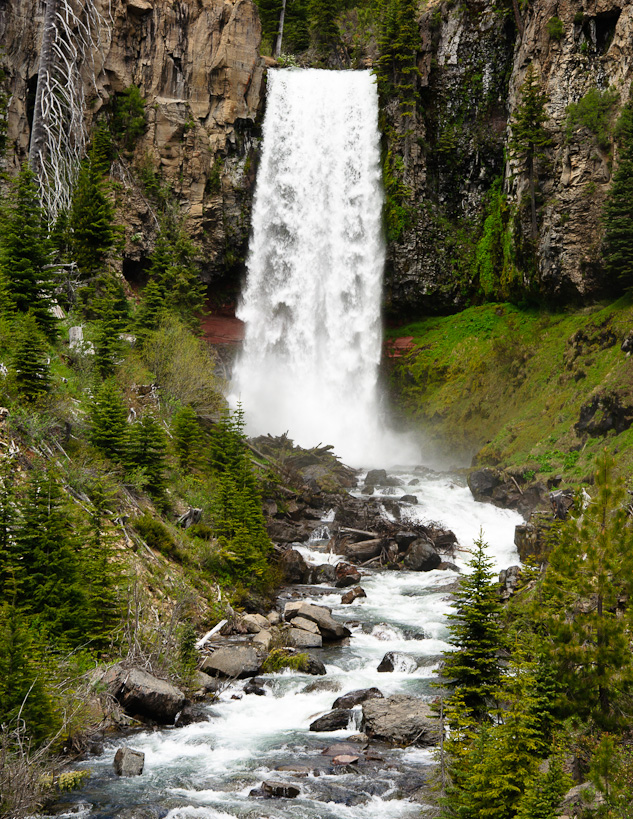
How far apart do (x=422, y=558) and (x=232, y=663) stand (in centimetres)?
1051

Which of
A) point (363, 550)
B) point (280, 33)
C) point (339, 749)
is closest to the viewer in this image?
point (339, 749)

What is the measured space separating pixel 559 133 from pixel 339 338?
55.4ft

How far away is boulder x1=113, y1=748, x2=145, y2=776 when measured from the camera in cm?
964

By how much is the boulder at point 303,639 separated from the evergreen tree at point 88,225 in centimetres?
1832

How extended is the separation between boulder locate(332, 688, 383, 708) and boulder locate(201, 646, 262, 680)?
2.11 meters

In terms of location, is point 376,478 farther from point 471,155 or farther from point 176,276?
point 471,155

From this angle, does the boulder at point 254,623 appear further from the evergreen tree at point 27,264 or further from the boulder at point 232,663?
the evergreen tree at point 27,264

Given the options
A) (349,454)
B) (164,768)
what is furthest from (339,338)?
(164,768)

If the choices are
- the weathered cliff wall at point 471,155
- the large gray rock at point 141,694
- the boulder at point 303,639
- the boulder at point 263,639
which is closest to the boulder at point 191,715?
the large gray rock at point 141,694

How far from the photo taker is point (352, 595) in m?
19.4

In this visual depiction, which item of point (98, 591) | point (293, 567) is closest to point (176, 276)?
point (293, 567)

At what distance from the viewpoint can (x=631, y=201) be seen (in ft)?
100

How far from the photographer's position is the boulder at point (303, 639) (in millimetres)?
15586

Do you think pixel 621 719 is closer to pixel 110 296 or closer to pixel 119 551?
pixel 119 551
